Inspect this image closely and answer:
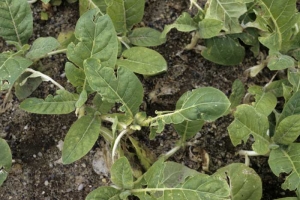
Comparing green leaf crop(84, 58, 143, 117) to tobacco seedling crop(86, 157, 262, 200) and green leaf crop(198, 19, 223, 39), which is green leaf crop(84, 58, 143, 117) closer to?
tobacco seedling crop(86, 157, 262, 200)

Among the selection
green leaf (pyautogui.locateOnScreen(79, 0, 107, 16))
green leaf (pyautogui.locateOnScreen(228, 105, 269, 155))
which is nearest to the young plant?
green leaf (pyautogui.locateOnScreen(228, 105, 269, 155))

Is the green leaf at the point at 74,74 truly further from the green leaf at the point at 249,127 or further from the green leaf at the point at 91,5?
the green leaf at the point at 249,127

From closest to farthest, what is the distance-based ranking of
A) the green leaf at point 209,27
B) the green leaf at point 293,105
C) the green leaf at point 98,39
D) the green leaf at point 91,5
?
1. the green leaf at point 98,39
2. the green leaf at point 293,105
3. the green leaf at point 209,27
4. the green leaf at point 91,5

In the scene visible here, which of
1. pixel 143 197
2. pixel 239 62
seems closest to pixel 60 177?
pixel 143 197

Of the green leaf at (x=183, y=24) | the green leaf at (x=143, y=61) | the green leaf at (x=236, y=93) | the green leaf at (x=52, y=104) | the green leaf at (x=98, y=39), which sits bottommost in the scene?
the green leaf at (x=236, y=93)

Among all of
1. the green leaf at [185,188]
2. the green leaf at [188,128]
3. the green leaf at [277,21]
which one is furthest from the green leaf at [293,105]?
the green leaf at [185,188]

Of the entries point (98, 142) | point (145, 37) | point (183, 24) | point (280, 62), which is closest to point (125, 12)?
point (145, 37)
